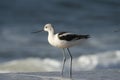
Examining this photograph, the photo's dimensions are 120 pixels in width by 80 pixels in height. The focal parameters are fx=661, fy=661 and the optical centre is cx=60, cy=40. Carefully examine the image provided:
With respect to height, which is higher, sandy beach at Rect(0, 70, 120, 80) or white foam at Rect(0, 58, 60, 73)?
white foam at Rect(0, 58, 60, 73)

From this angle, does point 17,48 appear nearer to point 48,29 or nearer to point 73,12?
point 73,12

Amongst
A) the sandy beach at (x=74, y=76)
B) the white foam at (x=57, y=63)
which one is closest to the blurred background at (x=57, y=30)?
the white foam at (x=57, y=63)

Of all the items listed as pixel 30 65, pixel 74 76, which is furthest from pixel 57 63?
pixel 74 76

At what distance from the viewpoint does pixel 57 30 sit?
22.1 meters

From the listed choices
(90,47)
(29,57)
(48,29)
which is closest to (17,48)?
(29,57)

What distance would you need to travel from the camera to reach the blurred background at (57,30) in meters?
19.0

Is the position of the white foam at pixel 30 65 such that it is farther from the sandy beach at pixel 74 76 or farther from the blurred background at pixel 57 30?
the sandy beach at pixel 74 76

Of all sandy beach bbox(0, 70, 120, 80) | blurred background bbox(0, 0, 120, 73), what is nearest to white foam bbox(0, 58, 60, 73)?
blurred background bbox(0, 0, 120, 73)

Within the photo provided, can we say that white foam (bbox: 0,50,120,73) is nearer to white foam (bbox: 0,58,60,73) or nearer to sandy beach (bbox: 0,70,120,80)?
white foam (bbox: 0,58,60,73)

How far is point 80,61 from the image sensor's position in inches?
762

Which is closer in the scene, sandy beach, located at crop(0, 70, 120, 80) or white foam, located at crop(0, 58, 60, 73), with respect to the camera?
sandy beach, located at crop(0, 70, 120, 80)

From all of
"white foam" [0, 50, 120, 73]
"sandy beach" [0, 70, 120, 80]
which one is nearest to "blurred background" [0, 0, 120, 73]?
Result: "white foam" [0, 50, 120, 73]

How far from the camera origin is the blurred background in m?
19.0

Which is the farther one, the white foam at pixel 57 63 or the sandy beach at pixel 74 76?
the white foam at pixel 57 63
